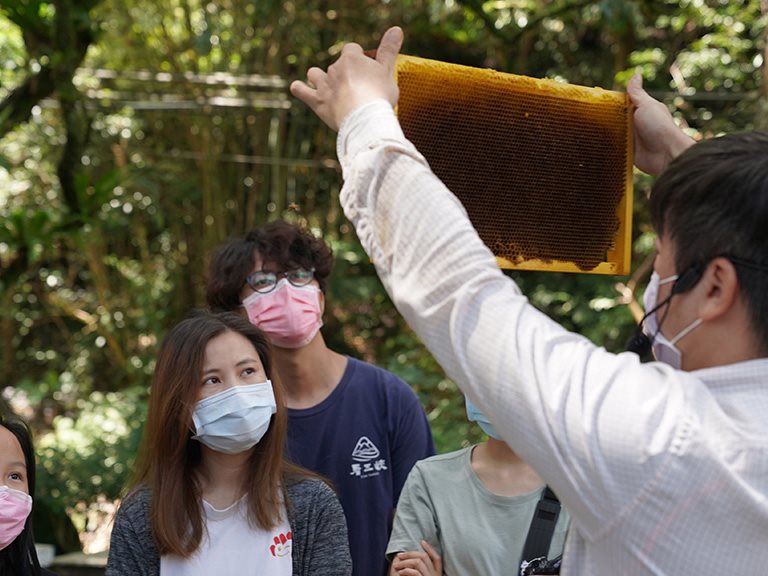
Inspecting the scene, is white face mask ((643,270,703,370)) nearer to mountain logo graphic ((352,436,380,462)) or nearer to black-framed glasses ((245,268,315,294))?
mountain logo graphic ((352,436,380,462))

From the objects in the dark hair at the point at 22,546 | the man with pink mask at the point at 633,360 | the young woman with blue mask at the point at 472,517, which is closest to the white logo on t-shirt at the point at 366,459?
the young woman with blue mask at the point at 472,517

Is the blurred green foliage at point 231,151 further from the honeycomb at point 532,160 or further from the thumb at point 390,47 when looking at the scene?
the thumb at point 390,47

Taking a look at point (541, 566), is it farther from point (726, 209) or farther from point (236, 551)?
point (726, 209)

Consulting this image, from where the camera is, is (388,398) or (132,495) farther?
(388,398)

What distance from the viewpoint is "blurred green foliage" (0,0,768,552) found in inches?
323

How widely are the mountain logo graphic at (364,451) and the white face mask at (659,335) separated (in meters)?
1.80

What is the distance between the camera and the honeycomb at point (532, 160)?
187 centimetres

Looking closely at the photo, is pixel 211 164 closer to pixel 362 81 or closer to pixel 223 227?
pixel 223 227

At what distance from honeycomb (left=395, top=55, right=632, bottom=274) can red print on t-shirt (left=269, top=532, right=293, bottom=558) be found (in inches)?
47.7

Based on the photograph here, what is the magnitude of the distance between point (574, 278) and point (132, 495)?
6854mm

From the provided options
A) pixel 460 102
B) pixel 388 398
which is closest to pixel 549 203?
pixel 460 102

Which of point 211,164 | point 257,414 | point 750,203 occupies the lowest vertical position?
point 211,164

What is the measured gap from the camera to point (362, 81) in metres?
1.42

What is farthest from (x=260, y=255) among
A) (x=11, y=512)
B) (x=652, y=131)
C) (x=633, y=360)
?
(x=633, y=360)
